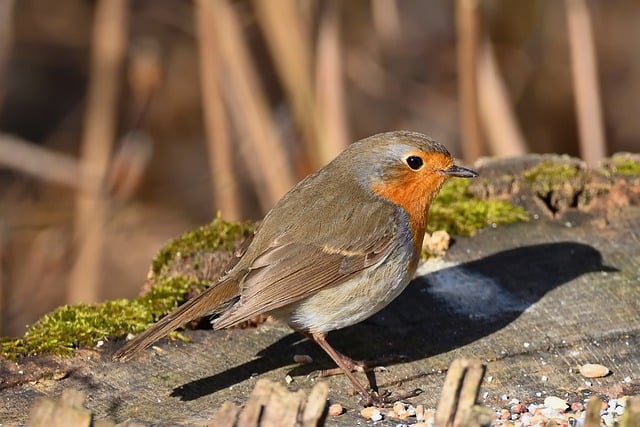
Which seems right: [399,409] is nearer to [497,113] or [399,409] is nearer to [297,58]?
[297,58]

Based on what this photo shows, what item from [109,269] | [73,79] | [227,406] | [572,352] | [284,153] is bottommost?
[572,352]

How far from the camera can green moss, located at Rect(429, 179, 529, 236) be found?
3865 millimetres

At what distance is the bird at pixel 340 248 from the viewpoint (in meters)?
3.05

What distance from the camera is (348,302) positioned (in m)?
3.12

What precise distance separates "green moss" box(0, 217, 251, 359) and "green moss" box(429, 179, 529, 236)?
2.51ft

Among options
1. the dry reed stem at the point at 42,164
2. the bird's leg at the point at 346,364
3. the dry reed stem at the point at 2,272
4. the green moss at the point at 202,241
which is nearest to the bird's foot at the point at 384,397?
the bird's leg at the point at 346,364

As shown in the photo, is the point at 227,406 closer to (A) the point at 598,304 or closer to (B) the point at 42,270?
(A) the point at 598,304

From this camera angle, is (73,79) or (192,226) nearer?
(192,226)

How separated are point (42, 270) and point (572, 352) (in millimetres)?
3120

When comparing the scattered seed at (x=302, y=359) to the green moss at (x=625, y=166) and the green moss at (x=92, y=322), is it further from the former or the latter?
the green moss at (x=625, y=166)

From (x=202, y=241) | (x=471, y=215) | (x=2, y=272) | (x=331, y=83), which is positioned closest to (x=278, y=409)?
(x=202, y=241)

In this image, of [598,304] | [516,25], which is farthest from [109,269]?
[598,304]

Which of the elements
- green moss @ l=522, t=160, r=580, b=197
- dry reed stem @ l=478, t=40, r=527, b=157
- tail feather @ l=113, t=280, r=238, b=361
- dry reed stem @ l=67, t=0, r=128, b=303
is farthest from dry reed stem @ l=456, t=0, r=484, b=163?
tail feather @ l=113, t=280, r=238, b=361

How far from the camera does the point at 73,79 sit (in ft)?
26.3
